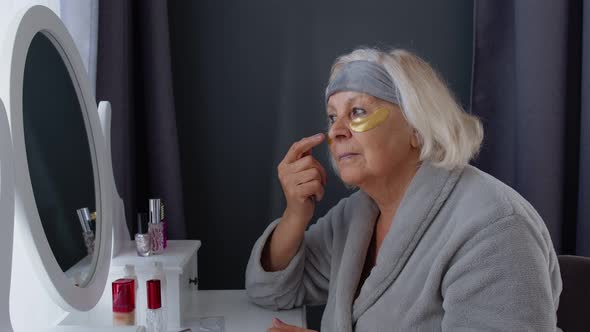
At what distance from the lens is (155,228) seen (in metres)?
1.26

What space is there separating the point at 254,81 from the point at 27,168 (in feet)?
3.47

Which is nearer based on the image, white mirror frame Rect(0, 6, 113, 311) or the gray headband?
white mirror frame Rect(0, 6, 113, 311)

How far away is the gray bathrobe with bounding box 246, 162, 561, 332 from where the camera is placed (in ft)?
3.01

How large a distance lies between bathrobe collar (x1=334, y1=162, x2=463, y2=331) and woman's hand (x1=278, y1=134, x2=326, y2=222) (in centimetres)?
20

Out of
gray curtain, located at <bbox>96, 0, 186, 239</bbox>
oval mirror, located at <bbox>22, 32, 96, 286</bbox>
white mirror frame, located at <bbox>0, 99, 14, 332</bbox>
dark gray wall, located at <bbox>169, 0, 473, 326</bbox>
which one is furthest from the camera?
dark gray wall, located at <bbox>169, 0, 473, 326</bbox>

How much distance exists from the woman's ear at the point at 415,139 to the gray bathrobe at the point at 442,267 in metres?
0.05

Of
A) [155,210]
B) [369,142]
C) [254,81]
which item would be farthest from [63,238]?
[254,81]

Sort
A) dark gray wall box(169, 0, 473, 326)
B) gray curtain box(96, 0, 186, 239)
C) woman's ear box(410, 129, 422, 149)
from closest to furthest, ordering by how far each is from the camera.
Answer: woman's ear box(410, 129, 422, 149), gray curtain box(96, 0, 186, 239), dark gray wall box(169, 0, 473, 326)

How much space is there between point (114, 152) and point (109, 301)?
0.41m

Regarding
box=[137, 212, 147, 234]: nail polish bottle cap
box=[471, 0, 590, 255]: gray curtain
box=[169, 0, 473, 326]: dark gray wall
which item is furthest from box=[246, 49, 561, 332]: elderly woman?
box=[471, 0, 590, 255]: gray curtain

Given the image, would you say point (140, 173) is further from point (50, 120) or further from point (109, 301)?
point (50, 120)

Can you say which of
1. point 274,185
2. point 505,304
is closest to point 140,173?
point 274,185

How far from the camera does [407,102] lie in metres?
1.11

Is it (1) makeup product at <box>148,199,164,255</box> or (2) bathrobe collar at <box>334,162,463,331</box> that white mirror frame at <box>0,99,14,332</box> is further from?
(2) bathrobe collar at <box>334,162,463,331</box>
